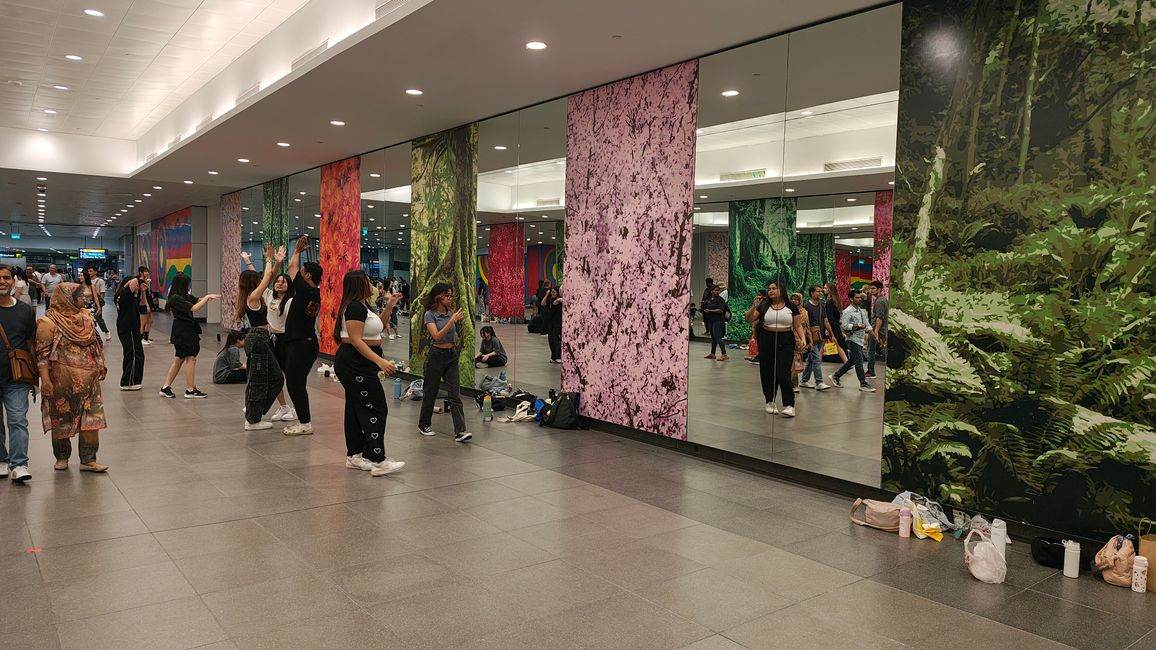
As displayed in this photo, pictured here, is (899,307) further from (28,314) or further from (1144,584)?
(28,314)

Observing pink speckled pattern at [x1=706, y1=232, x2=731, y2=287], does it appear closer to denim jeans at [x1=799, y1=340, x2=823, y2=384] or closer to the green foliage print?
the green foliage print

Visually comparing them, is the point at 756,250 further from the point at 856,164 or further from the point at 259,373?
the point at 259,373

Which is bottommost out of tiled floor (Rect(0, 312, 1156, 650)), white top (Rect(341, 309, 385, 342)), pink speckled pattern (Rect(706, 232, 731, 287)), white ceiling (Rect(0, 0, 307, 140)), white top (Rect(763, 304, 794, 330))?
tiled floor (Rect(0, 312, 1156, 650))

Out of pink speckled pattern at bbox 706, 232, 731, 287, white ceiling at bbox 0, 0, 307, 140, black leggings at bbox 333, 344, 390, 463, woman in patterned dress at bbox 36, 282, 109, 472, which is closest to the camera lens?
woman in patterned dress at bbox 36, 282, 109, 472

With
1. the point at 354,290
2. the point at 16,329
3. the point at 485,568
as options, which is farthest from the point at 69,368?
the point at 485,568

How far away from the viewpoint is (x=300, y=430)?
7.94 meters

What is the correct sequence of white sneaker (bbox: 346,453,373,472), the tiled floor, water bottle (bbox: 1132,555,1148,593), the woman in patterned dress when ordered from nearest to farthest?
the tiled floor → water bottle (bbox: 1132,555,1148,593) → the woman in patterned dress → white sneaker (bbox: 346,453,373,472)

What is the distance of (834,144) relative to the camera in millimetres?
6199

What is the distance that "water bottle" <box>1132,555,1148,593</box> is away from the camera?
421 centimetres

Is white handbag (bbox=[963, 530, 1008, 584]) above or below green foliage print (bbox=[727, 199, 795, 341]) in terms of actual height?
below

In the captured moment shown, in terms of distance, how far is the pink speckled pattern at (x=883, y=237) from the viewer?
18.8 feet

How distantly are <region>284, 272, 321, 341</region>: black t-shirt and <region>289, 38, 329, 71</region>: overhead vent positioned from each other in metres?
2.59

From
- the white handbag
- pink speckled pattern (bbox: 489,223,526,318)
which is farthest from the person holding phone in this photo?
the white handbag

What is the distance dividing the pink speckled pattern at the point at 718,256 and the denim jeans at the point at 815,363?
1.09 metres
